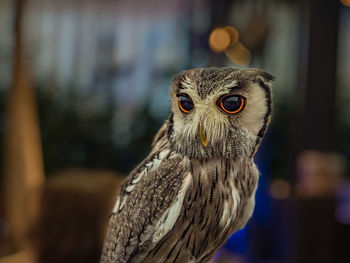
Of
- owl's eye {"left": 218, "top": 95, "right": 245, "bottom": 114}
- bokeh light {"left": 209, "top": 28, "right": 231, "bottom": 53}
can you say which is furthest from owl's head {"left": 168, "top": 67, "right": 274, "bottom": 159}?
bokeh light {"left": 209, "top": 28, "right": 231, "bottom": 53}

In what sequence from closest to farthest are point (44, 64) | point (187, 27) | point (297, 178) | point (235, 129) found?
point (235, 129), point (187, 27), point (44, 64), point (297, 178)

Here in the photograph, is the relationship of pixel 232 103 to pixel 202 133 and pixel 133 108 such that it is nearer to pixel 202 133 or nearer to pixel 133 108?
pixel 202 133

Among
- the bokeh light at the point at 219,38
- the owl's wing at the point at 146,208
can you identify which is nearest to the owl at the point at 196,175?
the owl's wing at the point at 146,208

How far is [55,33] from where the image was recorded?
179cm

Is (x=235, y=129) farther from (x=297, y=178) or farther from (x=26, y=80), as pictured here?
(x=297, y=178)

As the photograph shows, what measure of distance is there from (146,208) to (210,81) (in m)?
0.21

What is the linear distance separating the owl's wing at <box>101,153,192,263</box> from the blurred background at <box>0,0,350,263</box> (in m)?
0.12

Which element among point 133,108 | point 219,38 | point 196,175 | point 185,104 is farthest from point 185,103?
point 133,108

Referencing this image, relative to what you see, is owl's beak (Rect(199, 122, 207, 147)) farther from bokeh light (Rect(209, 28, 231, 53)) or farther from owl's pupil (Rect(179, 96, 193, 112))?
bokeh light (Rect(209, 28, 231, 53))

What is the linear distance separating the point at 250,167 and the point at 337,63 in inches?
83.9

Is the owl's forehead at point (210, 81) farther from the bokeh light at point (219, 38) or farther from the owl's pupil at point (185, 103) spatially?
the bokeh light at point (219, 38)

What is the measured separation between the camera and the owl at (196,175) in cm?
49

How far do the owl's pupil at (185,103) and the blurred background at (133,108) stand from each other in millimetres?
85

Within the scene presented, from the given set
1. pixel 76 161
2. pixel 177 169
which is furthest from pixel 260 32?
pixel 177 169
